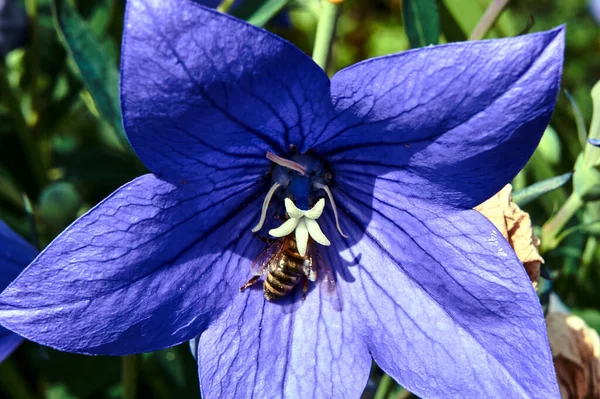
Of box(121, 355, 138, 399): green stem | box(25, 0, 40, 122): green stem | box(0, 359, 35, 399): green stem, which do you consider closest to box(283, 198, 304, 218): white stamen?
box(121, 355, 138, 399): green stem

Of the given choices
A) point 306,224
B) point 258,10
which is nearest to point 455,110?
point 306,224

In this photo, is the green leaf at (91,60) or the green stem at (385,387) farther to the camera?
the green leaf at (91,60)

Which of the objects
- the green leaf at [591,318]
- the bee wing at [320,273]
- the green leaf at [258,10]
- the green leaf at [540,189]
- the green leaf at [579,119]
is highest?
the green leaf at [258,10]

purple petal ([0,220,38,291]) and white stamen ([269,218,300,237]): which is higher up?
white stamen ([269,218,300,237])

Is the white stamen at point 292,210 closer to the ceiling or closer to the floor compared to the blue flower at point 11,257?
closer to the ceiling

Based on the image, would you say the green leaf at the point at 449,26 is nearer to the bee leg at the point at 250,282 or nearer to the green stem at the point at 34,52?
the bee leg at the point at 250,282

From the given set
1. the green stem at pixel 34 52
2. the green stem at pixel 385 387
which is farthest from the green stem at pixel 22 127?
the green stem at pixel 385 387

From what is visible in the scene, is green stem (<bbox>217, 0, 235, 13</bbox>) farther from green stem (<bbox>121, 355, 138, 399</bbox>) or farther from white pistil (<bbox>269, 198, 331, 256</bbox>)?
green stem (<bbox>121, 355, 138, 399</bbox>)
